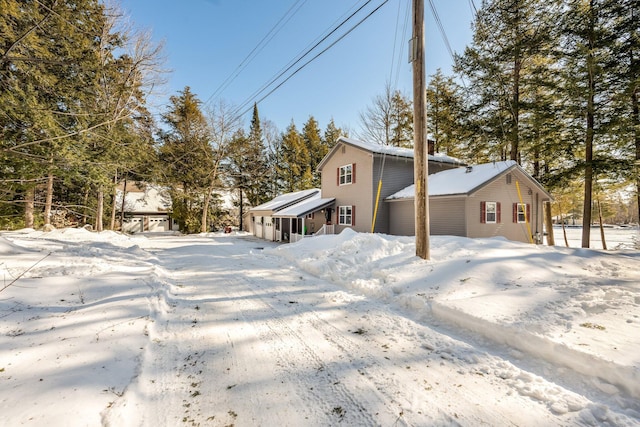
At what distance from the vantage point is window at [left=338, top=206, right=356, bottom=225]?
16.7 metres

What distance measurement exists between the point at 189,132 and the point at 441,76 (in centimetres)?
2398

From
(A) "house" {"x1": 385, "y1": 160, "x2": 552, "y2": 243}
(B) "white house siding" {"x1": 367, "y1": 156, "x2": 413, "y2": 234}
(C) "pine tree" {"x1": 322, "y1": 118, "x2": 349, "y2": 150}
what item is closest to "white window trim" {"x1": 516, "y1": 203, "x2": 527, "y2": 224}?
(A) "house" {"x1": 385, "y1": 160, "x2": 552, "y2": 243}

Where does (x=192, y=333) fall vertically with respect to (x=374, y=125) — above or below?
below

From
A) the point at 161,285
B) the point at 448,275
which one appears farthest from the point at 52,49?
the point at 448,275

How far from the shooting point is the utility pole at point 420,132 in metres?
6.64

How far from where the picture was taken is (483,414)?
2205 mm

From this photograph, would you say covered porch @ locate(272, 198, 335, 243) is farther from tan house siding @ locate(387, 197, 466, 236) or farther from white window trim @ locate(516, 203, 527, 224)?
white window trim @ locate(516, 203, 527, 224)

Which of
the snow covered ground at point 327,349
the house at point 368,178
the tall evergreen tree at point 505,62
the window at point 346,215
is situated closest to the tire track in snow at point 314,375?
the snow covered ground at point 327,349

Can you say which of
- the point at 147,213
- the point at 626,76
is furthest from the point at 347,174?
the point at 147,213

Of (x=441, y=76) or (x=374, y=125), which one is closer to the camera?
(x=441, y=76)

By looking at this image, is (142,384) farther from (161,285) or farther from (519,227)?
(519,227)

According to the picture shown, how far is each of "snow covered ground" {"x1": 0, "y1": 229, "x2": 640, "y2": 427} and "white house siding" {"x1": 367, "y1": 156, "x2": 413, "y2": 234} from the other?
9.72 meters

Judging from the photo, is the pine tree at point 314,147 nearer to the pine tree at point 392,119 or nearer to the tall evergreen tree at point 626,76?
the pine tree at point 392,119

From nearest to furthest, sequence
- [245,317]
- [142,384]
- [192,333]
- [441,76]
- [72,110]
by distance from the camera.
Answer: [142,384], [192,333], [245,317], [72,110], [441,76]
